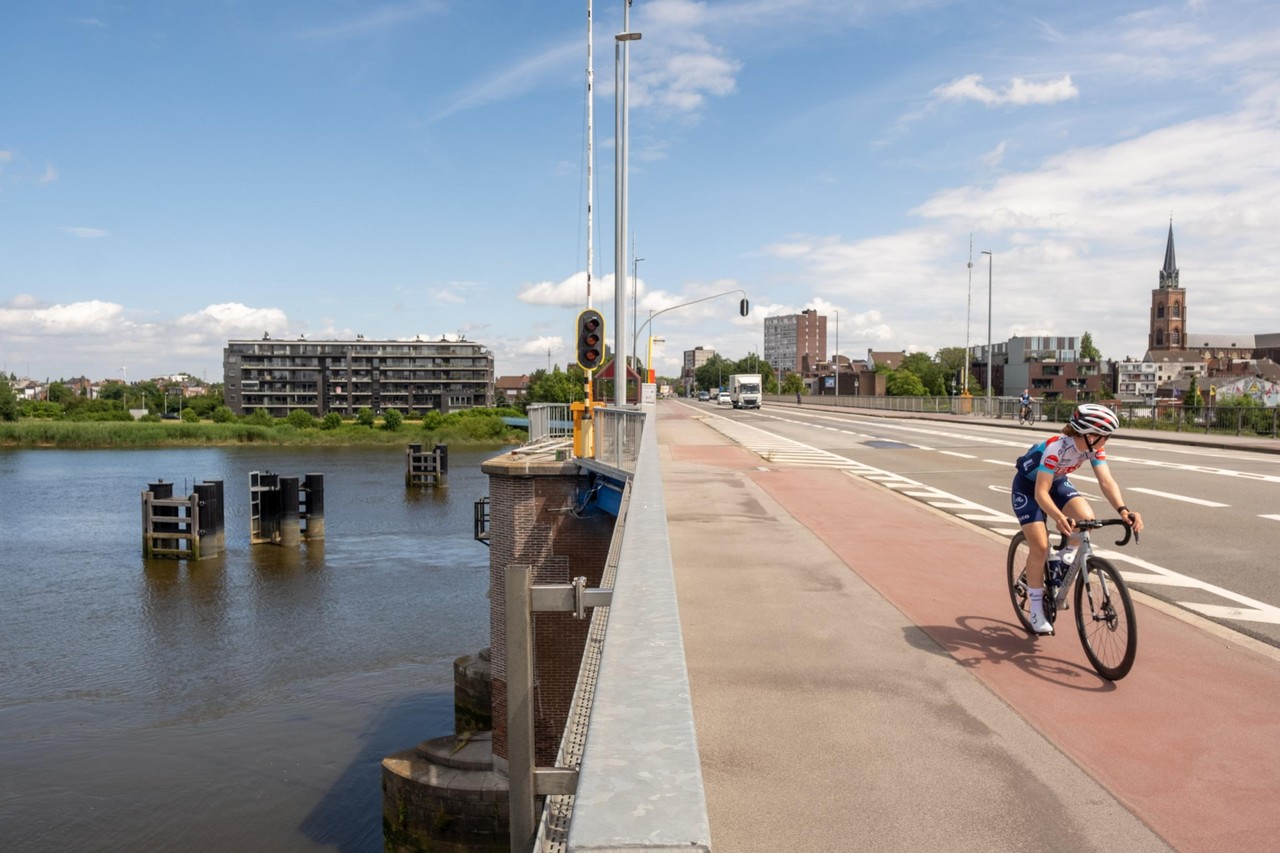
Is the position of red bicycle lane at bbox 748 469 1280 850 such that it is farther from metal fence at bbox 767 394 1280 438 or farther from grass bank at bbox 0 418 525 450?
grass bank at bbox 0 418 525 450

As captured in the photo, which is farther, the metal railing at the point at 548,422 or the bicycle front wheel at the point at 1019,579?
the metal railing at the point at 548,422

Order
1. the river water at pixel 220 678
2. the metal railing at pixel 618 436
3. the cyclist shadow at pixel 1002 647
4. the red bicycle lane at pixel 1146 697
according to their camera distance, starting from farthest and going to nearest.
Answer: the river water at pixel 220 678 < the metal railing at pixel 618 436 < the cyclist shadow at pixel 1002 647 < the red bicycle lane at pixel 1146 697

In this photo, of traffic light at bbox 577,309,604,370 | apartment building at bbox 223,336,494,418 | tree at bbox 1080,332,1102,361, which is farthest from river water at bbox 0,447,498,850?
tree at bbox 1080,332,1102,361

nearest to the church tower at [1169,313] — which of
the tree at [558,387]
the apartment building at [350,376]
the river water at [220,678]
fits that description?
the tree at [558,387]

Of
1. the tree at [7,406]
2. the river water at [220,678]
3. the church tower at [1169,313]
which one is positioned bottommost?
the river water at [220,678]

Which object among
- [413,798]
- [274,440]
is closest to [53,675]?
[413,798]

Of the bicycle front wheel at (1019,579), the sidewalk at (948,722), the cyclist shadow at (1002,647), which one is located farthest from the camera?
the bicycle front wheel at (1019,579)

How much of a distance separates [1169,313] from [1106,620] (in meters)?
197

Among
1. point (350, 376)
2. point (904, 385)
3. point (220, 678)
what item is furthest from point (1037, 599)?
point (350, 376)

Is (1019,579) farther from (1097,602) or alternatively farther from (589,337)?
(589,337)

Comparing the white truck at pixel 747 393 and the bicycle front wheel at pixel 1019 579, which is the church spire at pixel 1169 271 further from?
the bicycle front wheel at pixel 1019 579

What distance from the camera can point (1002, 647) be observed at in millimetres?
6020

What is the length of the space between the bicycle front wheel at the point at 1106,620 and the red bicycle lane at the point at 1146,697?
0.12m

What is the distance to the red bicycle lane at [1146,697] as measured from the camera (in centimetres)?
375
